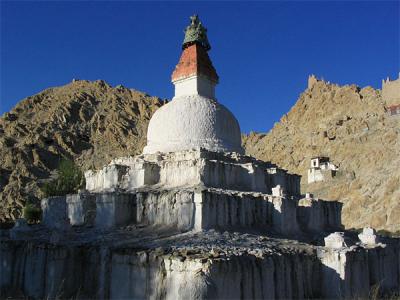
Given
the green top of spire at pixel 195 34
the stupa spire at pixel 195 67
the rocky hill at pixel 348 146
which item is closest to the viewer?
the stupa spire at pixel 195 67

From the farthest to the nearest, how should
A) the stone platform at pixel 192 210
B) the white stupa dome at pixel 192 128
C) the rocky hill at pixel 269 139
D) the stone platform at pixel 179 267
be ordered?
the rocky hill at pixel 269 139 → the white stupa dome at pixel 192 128 → the stone platform at pixel 192 210 → the stone platform at pixel 179 267

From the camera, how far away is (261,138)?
8519cm

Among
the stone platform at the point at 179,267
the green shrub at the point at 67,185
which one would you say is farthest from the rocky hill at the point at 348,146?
the stone platform at the point at 179,267

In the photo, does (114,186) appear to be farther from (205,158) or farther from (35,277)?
(35,277)

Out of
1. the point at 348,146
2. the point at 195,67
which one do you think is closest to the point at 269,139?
the point at 348,146

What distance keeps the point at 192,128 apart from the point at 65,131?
56.8 m

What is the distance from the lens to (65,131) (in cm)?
7388

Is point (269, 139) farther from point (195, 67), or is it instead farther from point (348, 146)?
point (195, 67)

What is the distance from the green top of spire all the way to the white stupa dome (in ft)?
13.1

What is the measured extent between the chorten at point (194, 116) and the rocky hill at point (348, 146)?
76.7 feet

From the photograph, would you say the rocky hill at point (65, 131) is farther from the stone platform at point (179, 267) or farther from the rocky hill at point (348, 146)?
the stone platform at point (179, 267)

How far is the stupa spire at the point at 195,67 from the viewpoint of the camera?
23656 mm

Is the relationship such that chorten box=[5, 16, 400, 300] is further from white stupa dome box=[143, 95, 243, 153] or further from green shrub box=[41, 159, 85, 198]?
green shrub box=[41, 159, 85, 198]

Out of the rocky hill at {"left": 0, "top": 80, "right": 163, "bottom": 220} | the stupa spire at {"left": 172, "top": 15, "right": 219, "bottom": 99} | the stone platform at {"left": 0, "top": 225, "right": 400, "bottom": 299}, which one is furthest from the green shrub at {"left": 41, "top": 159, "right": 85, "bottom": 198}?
the stone platform at {"left": 0, "top": 225, "right": 400, "bottom": 299}
